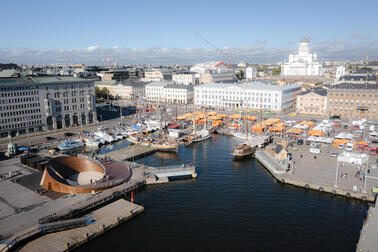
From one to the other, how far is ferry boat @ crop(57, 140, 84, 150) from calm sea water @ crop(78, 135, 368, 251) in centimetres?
2924

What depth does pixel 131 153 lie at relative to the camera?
62.9 m

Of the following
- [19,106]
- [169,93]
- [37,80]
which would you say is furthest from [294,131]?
[169,93]

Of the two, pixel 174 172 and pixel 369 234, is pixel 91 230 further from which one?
pixel 369 234

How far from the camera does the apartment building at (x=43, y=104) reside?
70.6 metres

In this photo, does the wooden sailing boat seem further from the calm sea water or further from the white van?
the white van

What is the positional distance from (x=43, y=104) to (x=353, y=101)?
92.5 metres

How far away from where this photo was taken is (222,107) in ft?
397

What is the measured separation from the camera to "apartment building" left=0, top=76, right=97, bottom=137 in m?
70.6

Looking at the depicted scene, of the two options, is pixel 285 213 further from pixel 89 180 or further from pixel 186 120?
pixel 186 120

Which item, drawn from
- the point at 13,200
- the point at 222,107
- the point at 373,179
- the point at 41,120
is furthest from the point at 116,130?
the point at 373,179

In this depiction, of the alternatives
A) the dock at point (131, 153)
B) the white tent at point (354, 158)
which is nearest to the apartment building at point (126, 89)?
the dock at point (131, 153)

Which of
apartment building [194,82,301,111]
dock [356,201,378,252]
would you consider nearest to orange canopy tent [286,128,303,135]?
apartment building [194,82,301,111]

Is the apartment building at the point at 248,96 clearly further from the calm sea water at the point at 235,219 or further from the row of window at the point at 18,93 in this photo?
the row of window at the point at 18,93

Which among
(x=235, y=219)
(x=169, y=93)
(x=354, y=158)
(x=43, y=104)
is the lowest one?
(x=235, y=219)
